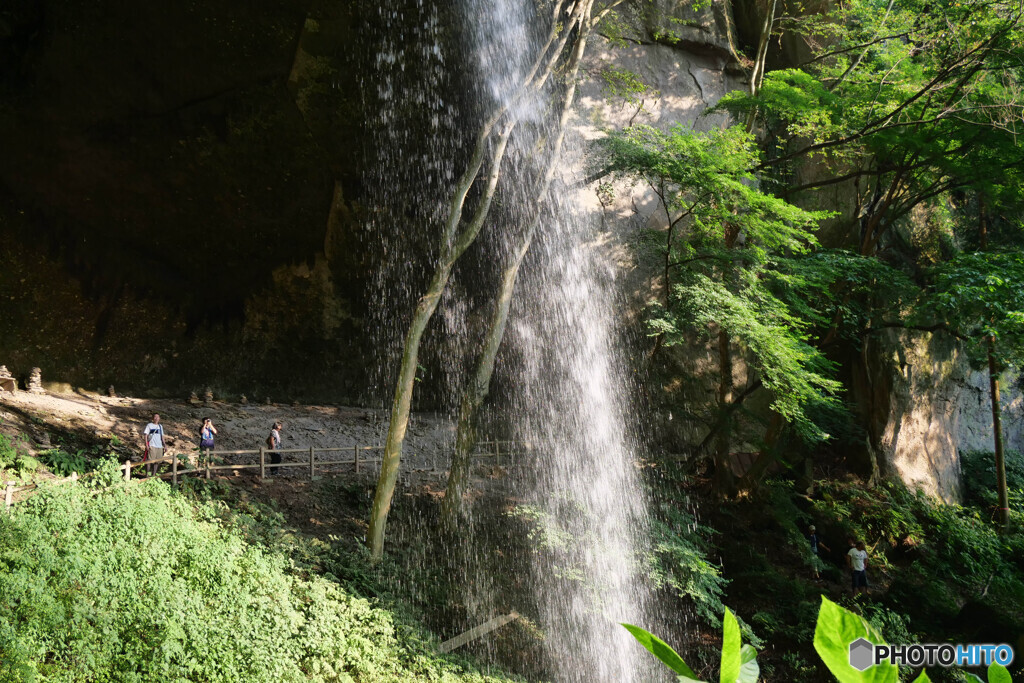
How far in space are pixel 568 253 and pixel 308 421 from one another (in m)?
7.08

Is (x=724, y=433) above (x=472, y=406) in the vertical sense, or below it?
below

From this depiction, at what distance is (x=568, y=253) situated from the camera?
627 inches

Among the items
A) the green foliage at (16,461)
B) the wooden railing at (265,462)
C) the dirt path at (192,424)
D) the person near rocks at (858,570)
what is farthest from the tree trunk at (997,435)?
the green foliage at (16,461)

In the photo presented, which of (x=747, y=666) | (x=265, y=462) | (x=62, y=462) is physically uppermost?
(x=747, y=666)

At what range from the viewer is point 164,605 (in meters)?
7.01

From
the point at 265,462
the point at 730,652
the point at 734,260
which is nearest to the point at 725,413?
the point at 734,260

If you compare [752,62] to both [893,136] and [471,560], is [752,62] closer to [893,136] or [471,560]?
[893,136]

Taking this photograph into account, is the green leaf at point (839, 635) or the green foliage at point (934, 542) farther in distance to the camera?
the green foliage at point (934, 542)

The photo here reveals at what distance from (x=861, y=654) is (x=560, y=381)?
14.1m

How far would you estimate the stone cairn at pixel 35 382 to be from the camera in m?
13.6

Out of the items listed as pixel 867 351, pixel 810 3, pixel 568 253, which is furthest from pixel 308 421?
pixel 810 3

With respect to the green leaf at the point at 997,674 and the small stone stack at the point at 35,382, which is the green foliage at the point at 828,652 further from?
the small stone stack at the point at 35,382

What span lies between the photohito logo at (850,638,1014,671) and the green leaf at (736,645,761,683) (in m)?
0.14

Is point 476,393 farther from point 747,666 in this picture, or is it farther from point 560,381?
point 747,666
